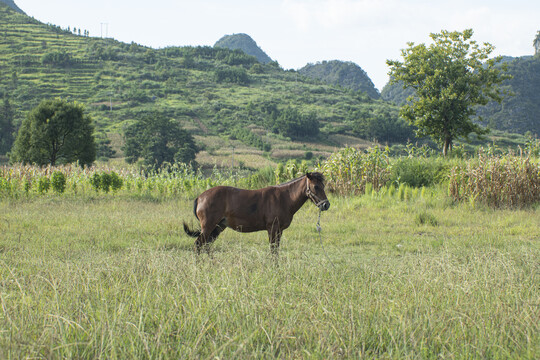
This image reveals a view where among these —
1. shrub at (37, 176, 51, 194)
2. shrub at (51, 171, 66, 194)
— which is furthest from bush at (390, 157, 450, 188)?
shrub at (37, 176, 51, 194)

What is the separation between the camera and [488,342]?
12.0 feet

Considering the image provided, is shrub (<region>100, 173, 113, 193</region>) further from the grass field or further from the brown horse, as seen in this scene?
the brown horse

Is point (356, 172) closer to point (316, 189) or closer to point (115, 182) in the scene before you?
point (115, 182)

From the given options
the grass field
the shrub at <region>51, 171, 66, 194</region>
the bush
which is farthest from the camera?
Result: the shrub at <region>51, 171, 66, 194</region>

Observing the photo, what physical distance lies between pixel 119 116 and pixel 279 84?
6774 centimetres

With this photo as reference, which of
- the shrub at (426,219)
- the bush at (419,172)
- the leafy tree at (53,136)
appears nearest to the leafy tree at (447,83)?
the bush at (419,172)

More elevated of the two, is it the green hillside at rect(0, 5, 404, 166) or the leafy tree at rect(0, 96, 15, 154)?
the green hillside at rect(0, 5, 404, 166)

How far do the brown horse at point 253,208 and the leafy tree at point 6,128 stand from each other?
222ft

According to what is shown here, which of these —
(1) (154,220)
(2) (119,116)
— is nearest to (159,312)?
(1) (154,220)

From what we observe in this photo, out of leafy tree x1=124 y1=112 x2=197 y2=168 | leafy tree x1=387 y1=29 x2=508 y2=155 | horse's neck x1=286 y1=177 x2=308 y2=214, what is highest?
leafy tree x1=387 y1=29 x2=508 y2=155

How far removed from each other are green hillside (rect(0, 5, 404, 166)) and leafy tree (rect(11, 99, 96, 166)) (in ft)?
74.6

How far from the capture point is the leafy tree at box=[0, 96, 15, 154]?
65.3 m

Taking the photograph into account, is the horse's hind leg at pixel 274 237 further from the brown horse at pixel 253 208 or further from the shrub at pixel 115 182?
the shrub at pixel 115 182

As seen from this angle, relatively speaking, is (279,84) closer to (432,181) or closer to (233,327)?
(432,181)
